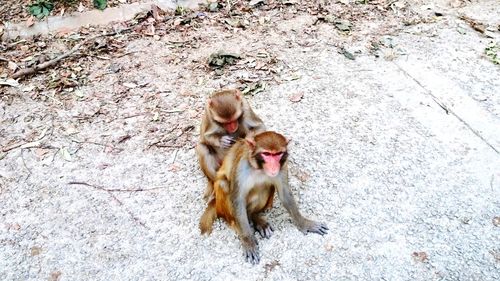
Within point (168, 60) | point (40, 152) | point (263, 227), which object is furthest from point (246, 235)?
point (168, 60)

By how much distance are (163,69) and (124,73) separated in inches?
16.2

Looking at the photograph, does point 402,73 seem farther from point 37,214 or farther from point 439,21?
point 37,214

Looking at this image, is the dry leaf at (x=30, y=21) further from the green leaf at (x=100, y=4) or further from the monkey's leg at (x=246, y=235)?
the monkey's leg at (x=246, y=235)

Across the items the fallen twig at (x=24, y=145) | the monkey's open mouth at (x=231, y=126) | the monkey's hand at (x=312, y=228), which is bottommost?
the fallen twig at (x=24, y=145)

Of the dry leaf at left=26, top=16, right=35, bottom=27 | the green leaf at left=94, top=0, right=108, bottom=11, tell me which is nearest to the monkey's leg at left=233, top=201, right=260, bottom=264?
the green leaf at left=94, top=0, right=108, bottom=11

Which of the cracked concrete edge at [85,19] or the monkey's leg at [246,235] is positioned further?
the cracked concrete edge at [85,19]

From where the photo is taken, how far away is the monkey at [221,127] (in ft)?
12.2

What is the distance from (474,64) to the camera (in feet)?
17.6

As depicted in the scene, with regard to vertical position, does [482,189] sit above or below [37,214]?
above

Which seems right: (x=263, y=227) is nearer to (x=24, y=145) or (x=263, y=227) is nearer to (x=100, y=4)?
(x=24, y=145)

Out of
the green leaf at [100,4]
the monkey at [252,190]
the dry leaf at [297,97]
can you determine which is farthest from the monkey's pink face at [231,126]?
the green leaf at [100,4]

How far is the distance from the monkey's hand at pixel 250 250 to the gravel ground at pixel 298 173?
0.06m

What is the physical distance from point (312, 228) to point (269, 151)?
0.80 metres

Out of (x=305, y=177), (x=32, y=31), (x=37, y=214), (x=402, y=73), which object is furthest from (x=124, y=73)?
(x=402, y=73)
